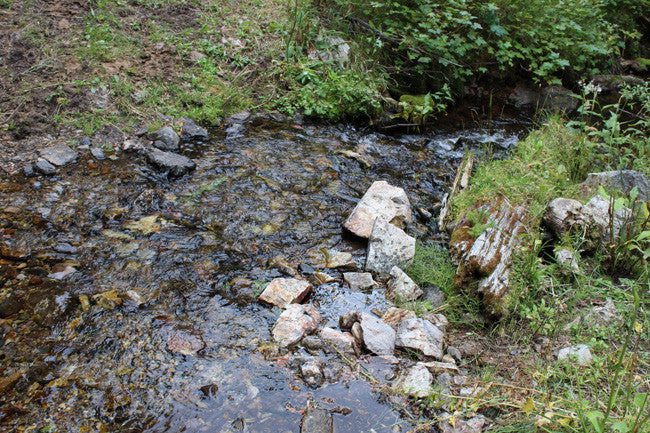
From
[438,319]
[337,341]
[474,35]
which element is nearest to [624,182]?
[438,319]

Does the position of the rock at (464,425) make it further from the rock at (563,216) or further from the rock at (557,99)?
the rock at (557,99)

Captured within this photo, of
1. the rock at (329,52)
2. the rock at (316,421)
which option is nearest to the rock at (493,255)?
the rock at (316,421)

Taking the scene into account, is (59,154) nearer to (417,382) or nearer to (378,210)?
(378,210)

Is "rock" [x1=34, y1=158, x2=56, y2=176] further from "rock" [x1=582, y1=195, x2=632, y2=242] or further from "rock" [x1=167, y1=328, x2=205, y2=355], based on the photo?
"rock" [x1=582, y1=195, x2=632, y2=242]

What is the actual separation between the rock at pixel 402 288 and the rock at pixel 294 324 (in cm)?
66

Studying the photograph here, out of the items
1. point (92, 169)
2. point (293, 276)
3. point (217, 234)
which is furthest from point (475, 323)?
point (92, 169)

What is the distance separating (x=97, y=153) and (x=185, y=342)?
2.89m

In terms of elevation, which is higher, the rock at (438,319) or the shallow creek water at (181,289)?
the rock at (438,319)

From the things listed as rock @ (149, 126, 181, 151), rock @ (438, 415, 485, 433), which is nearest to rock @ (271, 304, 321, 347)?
rock @ (438, 415, 485, 433)

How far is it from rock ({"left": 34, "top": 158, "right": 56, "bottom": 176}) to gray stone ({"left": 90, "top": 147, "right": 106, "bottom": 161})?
17.4 inches

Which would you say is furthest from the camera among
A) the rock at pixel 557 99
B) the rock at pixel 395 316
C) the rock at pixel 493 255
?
the rock at pixel 557 99

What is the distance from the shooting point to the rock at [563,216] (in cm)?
306

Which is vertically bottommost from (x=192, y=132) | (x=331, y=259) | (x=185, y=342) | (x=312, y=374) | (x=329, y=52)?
(x=185, y=342)

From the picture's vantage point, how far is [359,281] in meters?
3.25
